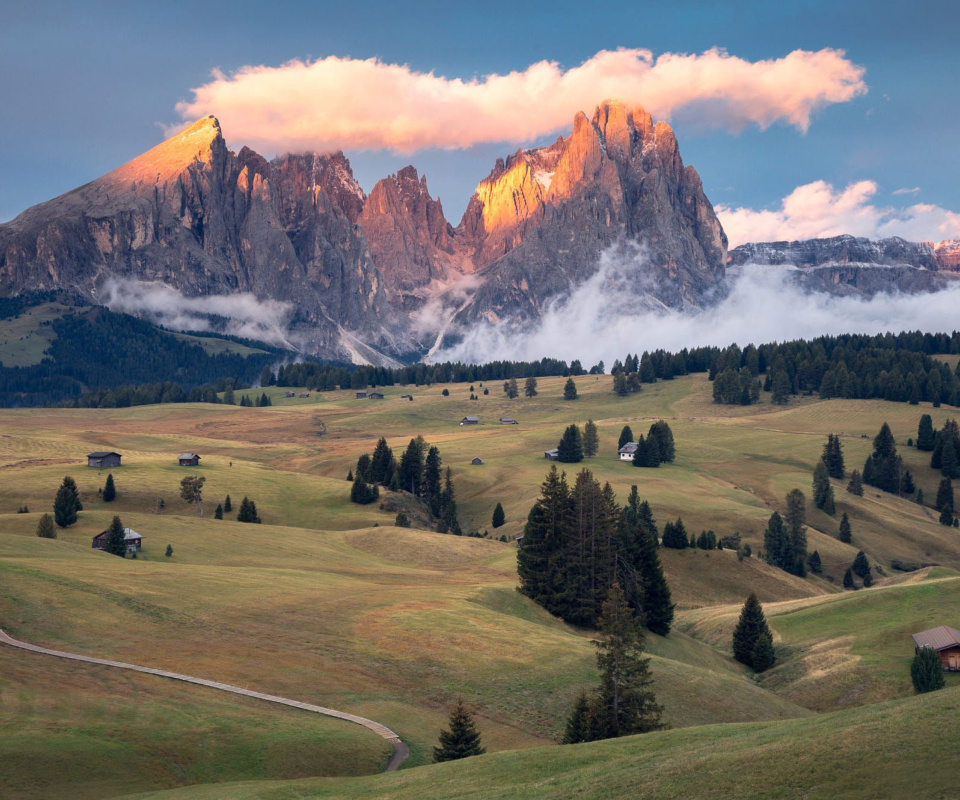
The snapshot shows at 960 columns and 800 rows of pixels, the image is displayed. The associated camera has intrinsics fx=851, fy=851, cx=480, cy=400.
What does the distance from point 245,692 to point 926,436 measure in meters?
175

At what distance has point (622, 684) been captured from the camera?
1679 inches

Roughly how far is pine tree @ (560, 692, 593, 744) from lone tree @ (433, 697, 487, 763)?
497 cm

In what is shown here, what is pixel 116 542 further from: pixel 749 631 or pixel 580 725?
pixel 749 631

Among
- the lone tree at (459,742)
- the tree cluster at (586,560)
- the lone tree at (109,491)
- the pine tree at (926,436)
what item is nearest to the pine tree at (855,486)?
the pine tree at (926,436)

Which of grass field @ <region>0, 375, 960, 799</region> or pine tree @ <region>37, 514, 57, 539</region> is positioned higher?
pine tree @ <region>37, 514, 57, 539</region>

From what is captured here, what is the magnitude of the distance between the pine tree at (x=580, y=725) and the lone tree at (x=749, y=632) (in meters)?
36.6

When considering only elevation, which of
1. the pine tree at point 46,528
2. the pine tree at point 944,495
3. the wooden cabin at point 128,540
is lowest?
the pine tree at point 944,495

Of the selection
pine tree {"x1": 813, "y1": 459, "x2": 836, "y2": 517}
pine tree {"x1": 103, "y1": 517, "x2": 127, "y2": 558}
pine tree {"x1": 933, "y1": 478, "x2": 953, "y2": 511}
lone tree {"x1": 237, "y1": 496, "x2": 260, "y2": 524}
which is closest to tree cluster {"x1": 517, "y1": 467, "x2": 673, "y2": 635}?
pine tree {"x1": 103, "y1": 517, "x2": 127, "y2": 558}

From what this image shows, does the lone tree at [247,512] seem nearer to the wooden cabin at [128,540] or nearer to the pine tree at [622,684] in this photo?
the wooden cabin at [128,540]

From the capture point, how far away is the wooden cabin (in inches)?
3297

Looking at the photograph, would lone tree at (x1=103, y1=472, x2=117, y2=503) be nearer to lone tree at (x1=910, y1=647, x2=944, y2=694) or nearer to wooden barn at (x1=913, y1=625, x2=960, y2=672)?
wooden barn at (x1=913, y1=625, x2=960, y2=672)

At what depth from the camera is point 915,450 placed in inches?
7156

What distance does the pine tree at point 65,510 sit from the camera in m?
93.4

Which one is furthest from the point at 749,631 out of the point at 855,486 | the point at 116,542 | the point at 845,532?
the point at 855,486
